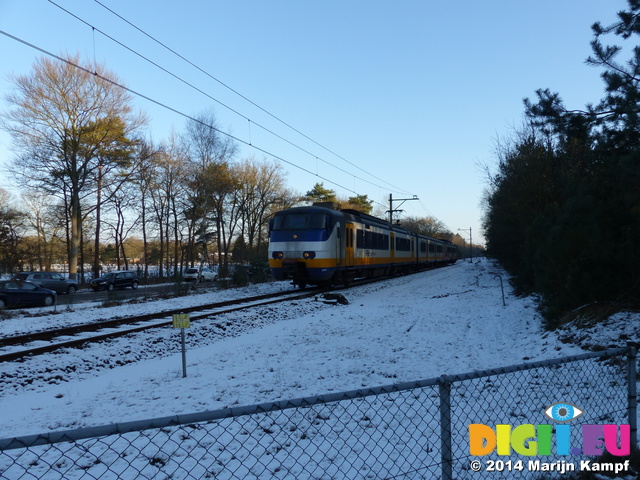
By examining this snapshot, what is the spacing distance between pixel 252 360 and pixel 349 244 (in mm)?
13110

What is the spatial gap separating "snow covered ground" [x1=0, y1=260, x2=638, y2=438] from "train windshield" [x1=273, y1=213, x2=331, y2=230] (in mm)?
5323

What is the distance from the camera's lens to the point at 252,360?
841 centimetres

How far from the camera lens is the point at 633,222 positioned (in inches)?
321

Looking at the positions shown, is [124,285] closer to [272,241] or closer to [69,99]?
[69,99]

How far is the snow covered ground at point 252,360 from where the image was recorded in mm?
6164

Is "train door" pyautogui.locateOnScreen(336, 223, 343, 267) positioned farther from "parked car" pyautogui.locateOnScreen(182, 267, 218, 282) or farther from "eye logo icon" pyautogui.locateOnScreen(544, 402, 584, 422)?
"parked car" pyautogui.locateOnScreen(182, 267, 218, 282)

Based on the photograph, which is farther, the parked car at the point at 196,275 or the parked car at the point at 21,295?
the parked car at the point at 196,275

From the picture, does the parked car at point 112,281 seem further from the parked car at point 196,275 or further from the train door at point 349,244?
the train door at point 349,244

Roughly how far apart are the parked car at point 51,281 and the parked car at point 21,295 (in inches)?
284

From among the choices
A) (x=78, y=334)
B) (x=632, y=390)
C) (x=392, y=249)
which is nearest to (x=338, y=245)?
(x=392, y=249)

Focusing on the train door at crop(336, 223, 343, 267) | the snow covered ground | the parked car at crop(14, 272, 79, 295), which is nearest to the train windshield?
the train door at crop(336, 223, 343, 267)

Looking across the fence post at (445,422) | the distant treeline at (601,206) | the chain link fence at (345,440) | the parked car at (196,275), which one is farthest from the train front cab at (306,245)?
the parked car at (196,275)

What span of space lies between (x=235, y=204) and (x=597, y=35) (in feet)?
146

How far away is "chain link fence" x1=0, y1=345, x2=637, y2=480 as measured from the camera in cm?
396
